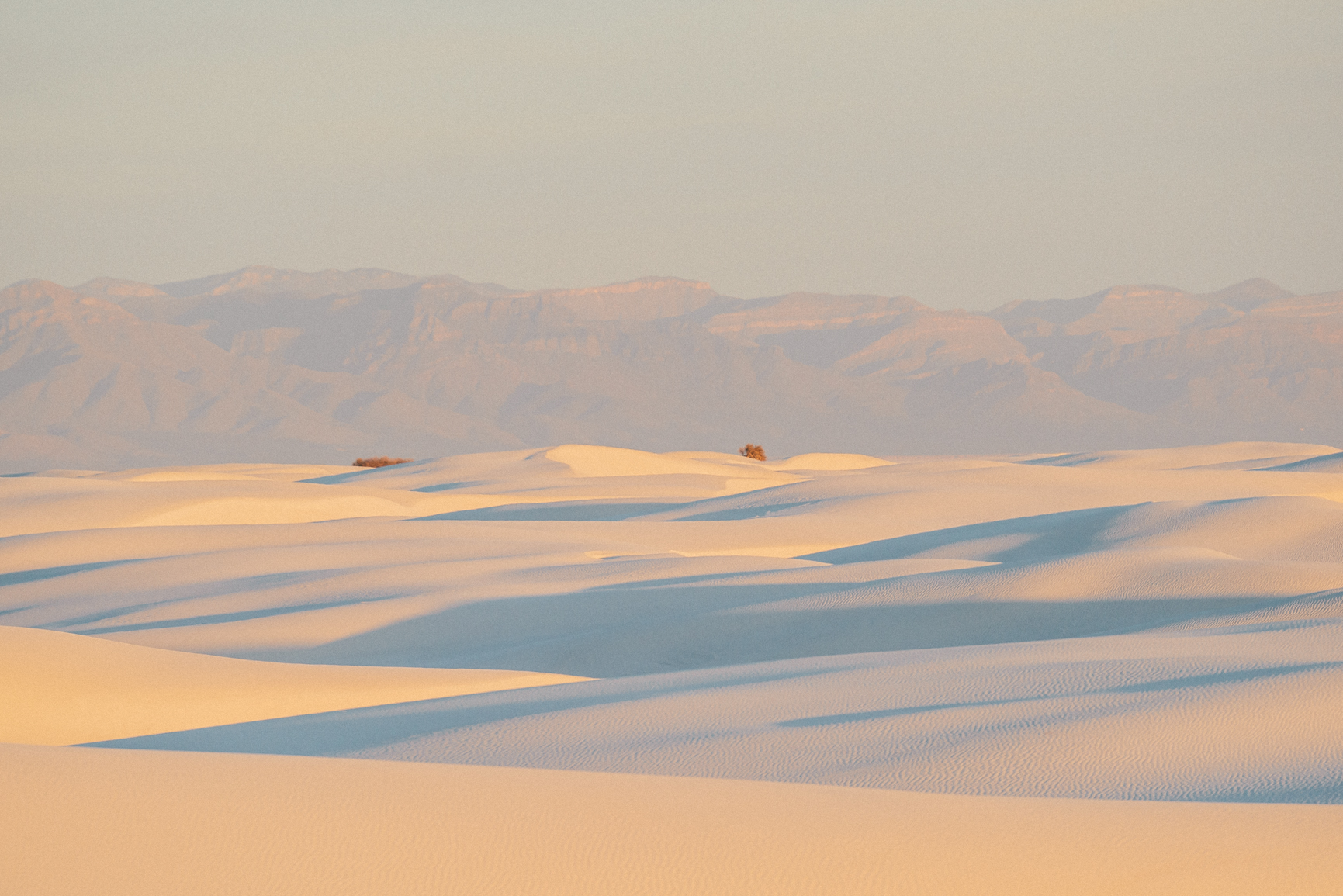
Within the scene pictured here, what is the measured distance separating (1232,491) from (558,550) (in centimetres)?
1453

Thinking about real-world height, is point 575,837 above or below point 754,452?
below

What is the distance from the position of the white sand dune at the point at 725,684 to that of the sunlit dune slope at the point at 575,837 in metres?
0.02

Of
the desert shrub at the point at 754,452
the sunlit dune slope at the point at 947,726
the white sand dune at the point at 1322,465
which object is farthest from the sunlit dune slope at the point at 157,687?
the desert shrub at the point at 754,452

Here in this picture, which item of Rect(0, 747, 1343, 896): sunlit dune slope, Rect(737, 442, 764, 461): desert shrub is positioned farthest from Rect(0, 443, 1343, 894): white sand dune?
Rect(737, 442, 764, 461): desert shrub

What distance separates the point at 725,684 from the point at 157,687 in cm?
322

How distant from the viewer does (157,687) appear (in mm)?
9016

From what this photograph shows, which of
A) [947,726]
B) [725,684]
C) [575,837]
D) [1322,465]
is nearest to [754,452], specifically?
[1322,465]

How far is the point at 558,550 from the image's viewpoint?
18.0m

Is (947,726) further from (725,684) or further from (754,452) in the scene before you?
(754,452)

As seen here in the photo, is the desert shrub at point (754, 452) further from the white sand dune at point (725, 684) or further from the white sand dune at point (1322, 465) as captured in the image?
the white sand dune at point (725, 684)

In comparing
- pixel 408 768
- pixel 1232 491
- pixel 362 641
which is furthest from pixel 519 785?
pixel 1232 491

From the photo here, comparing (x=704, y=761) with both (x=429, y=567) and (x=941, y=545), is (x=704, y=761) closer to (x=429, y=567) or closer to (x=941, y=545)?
(x=429, y=567)

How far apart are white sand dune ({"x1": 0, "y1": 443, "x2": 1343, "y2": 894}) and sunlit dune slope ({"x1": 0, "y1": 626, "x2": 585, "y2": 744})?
0.10ft

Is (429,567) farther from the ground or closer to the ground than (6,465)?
closer to the ground
